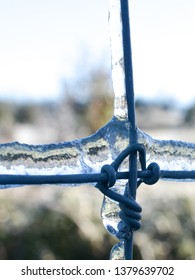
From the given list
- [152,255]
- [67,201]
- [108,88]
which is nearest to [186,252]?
[152,255]

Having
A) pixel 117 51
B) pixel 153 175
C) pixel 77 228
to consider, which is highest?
pixel 117 51

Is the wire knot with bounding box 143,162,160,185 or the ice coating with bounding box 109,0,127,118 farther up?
the ice coating with bounding box 109,0,127,118

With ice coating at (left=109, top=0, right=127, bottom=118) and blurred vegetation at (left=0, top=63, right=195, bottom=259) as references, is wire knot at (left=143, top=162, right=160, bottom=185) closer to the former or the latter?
ice coating at (left=109, top=0, right=127, bottom=118)

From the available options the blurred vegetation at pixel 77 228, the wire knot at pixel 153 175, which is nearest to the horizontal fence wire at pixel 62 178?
the wire knot at pixel 153 175

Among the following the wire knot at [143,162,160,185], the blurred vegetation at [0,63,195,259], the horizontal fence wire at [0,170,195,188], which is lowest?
the blurred vegetation at [0,63,195,259]

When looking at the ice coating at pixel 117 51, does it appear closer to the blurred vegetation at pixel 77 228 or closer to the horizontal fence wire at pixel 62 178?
the horizontal fence wire at pixel 62 178

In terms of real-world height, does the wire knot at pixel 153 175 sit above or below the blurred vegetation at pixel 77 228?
above

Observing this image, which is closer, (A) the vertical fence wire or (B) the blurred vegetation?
(A) the vertical fence wire

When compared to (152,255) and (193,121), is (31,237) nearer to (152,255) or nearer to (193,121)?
(152,255)

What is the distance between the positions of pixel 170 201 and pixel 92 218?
0.34m

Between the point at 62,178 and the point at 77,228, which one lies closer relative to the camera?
the point at 62,178

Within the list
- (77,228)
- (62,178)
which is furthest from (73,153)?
(77,228)

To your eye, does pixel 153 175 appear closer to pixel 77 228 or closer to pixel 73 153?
pixel 73 153

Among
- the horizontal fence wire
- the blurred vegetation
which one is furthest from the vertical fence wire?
the blurred vegetation
